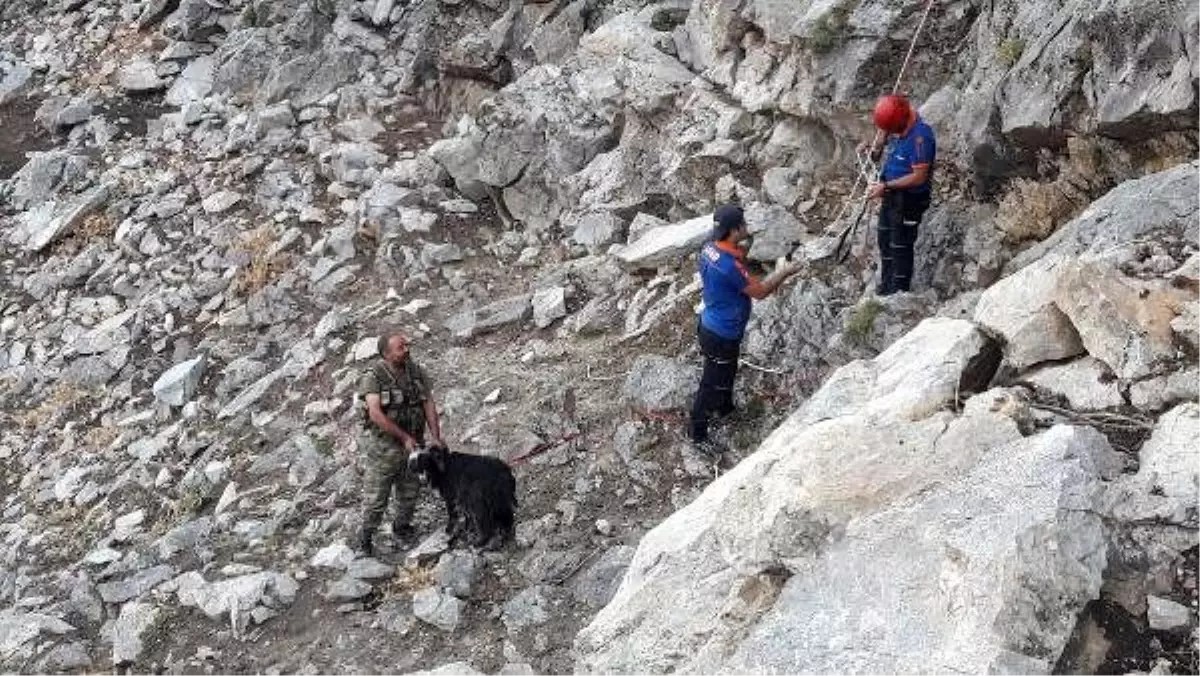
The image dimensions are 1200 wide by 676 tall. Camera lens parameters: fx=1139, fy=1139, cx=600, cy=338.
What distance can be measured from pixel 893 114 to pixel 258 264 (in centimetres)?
753

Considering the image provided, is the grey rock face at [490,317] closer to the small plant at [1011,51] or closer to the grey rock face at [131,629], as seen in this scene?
the grey rock face at [131,629]

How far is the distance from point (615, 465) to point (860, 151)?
11.2ft

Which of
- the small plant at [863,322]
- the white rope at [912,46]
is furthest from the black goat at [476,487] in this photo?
the white rope at [912,46]

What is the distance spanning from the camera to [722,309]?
7.34 m

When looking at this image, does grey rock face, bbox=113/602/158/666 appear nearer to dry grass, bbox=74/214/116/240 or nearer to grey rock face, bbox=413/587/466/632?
grey rock face, bbox=413/587/466/632

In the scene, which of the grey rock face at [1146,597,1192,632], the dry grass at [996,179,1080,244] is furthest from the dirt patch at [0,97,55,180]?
the grey rock face at [1146,597,1192,632]

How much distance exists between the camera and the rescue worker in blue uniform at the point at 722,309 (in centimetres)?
707

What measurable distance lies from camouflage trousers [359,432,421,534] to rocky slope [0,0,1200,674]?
12.9 inches

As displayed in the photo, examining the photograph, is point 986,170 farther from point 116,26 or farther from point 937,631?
point 116,26

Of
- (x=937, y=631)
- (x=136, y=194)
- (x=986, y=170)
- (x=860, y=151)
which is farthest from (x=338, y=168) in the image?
(x=937, y=631)

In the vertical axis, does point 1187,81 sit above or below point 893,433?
above

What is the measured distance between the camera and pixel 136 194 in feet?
47.3

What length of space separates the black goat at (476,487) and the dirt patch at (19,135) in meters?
11.5

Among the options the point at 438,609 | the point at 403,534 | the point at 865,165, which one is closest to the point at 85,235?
the point at 403,534
